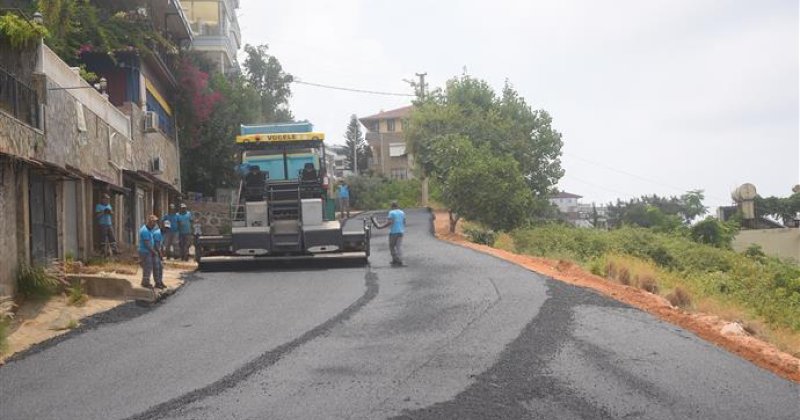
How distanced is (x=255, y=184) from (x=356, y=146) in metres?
67.1

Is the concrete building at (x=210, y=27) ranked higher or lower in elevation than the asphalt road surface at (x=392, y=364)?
higher

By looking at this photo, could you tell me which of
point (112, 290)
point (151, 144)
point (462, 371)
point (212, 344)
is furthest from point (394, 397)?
point (151, 144)

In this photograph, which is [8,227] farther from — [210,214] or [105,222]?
[210,214]

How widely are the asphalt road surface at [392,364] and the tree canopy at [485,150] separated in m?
17.0

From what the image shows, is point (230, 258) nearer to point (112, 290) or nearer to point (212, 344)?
point (112, 290)

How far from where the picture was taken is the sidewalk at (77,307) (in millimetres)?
12385

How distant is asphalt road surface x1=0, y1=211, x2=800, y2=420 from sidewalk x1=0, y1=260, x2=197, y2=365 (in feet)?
1.50

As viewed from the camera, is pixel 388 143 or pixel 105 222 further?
pixel 388 143

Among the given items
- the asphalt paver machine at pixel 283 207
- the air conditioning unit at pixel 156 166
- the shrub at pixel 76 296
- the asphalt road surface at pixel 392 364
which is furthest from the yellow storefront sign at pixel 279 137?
the air conditioning unit at pixel 156 166

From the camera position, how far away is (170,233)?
71.4 ft

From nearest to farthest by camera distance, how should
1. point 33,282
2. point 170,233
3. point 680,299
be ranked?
point 33,282 → point 680,299 → point 170,233

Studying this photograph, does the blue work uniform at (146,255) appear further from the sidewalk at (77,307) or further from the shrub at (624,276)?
the shrub at (624,276)

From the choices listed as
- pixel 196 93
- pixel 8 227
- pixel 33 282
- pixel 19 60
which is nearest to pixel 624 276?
pixel 33 282

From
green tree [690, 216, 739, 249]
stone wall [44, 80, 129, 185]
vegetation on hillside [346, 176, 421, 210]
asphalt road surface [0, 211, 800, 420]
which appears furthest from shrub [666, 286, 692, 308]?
vegetation on hillside [346, 176, 421, 210]
